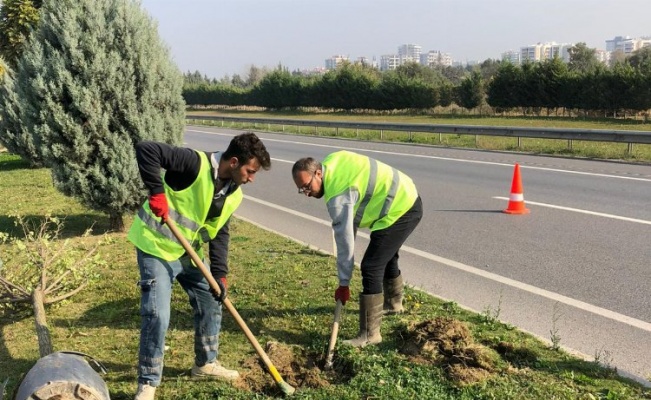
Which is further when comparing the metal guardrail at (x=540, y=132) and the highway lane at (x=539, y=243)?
the metal guardrail at (x=540, y=132)

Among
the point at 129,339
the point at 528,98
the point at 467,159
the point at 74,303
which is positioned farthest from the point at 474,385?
the point at 528,98

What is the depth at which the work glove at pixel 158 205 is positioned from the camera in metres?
3.34

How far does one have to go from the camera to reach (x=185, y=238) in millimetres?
3611

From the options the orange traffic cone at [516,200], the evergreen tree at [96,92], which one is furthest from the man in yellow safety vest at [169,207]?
the orange traffic cone at [516,200]

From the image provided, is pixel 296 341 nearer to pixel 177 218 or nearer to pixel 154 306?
pixel 154 306

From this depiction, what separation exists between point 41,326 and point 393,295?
2820 mm

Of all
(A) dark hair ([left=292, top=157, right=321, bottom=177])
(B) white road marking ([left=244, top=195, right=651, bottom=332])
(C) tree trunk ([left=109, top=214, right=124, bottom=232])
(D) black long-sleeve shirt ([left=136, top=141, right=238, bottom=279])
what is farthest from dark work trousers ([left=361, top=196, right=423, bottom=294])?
(C) tree trunk ([left=109, top=214, right=124, bottom=232])

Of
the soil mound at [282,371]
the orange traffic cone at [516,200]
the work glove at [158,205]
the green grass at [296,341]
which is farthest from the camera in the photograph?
the orange traffic cone at [516,200]

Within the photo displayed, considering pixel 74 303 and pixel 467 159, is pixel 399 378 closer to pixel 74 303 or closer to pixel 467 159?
pixel 74 303

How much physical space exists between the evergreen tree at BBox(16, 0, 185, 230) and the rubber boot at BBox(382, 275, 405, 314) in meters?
3.64

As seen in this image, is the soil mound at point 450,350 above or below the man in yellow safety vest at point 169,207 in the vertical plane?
below

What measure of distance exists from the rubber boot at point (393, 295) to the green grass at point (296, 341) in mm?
113

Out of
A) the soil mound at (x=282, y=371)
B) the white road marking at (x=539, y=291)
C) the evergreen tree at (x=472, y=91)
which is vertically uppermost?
the evergreen tree at (x=472, y=91)

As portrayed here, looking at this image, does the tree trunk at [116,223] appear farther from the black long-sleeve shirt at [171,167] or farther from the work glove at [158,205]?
the work glove at [158,205]
